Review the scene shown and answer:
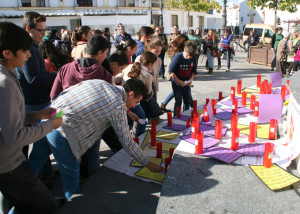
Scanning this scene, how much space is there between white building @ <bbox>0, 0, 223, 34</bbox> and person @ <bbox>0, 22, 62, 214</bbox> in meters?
23.6

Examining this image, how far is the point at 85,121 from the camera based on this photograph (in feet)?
6.47

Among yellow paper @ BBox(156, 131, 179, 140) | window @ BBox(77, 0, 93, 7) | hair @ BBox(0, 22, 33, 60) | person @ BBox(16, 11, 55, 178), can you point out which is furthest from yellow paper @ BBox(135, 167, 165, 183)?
window @ BBox(77, 0, 93, 7)

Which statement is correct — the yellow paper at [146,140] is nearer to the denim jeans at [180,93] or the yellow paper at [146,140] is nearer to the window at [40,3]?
the denim jeans at [180,93]

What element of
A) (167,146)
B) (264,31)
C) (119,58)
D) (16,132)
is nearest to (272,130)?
(167,146)

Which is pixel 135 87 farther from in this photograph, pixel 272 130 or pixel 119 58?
pixel 272 130

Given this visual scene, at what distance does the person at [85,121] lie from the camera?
192 cm

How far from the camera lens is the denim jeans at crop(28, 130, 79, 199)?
6.62ft

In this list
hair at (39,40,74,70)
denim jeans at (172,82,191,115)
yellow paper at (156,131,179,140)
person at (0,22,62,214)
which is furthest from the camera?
denim jeans at (172,82,191,115)

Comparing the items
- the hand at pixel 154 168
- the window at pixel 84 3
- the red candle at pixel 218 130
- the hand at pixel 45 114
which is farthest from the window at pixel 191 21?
the hand at pixel 45 114

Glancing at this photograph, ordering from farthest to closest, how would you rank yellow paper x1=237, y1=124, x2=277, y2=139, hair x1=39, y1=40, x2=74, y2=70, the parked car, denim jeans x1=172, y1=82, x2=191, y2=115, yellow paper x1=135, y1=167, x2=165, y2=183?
the parked car, denim jeans x1=172, y1=82, x2=191, y2=115, hair x1=39, y1=40, x2=74, y2=70, yellow paper x1=237, y1=124, x2=277, y2=139, yellow paper x1=135, y1=167, x2=165, y2=183

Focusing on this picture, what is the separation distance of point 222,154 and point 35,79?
181 centimetres

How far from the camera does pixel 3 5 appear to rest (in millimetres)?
27750

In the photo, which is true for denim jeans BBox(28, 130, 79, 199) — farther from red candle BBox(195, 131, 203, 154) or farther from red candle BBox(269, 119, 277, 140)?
red candle BBox(269, 119, 277, 140)

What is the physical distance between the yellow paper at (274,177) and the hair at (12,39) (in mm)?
1695
